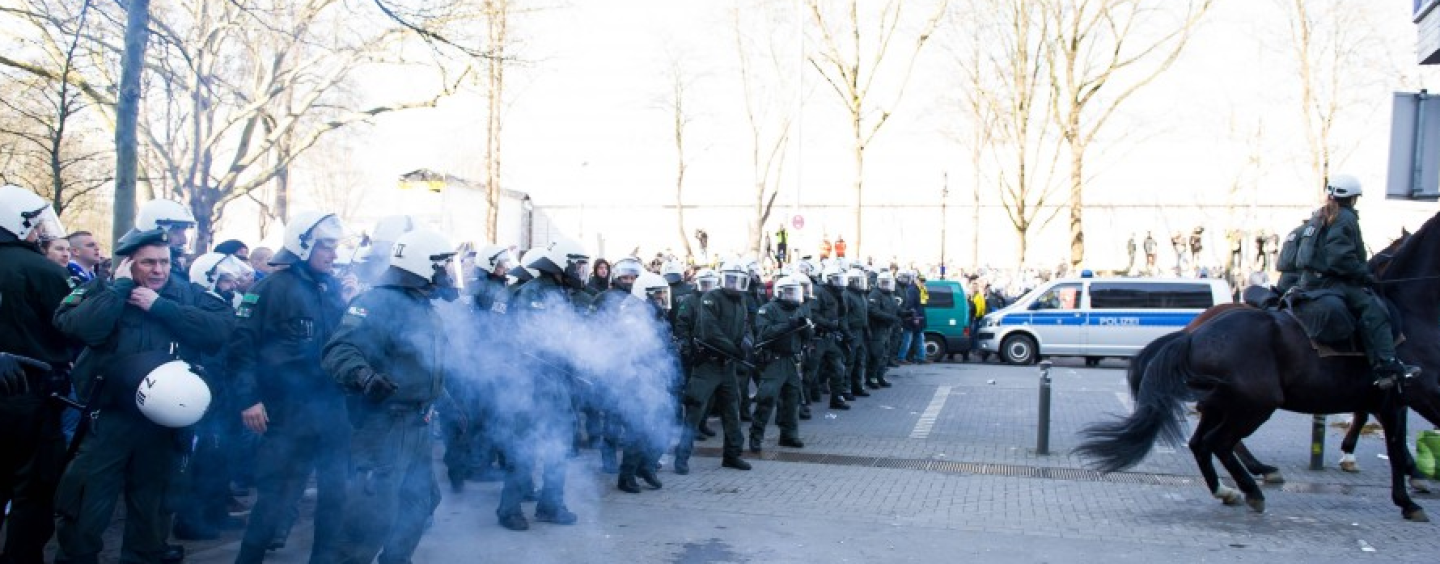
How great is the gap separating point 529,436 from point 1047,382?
610 centimetres

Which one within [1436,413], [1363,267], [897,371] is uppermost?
[1363,267]

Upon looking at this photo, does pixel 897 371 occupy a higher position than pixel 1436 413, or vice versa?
pixel 1436 413

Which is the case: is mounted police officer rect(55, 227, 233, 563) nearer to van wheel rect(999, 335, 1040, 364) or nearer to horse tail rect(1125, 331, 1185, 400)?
horse tail rect(1125, 331, 1185, 400)

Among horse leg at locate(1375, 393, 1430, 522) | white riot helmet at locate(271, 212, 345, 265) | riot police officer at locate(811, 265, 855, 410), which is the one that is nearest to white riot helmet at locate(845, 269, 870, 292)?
riot police officer at locate(811, 265, 855, 410)

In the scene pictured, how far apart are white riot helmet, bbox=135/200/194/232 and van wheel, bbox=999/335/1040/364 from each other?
62.7 ft

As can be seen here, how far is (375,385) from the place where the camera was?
16.7 feet

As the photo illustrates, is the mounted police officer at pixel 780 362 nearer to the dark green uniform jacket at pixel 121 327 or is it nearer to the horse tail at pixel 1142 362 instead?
the horse tail at pixel 1142 362

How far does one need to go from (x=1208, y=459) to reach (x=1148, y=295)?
1387 cm

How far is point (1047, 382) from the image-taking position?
36.8 ft

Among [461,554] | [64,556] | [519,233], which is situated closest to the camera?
[64,556]

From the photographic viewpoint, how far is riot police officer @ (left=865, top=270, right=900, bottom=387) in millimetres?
17547

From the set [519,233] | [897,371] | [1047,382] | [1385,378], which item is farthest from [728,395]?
[519,233]

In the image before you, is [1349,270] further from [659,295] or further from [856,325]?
[856,325]

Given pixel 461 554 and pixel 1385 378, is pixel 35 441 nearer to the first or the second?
pixel 461 554
